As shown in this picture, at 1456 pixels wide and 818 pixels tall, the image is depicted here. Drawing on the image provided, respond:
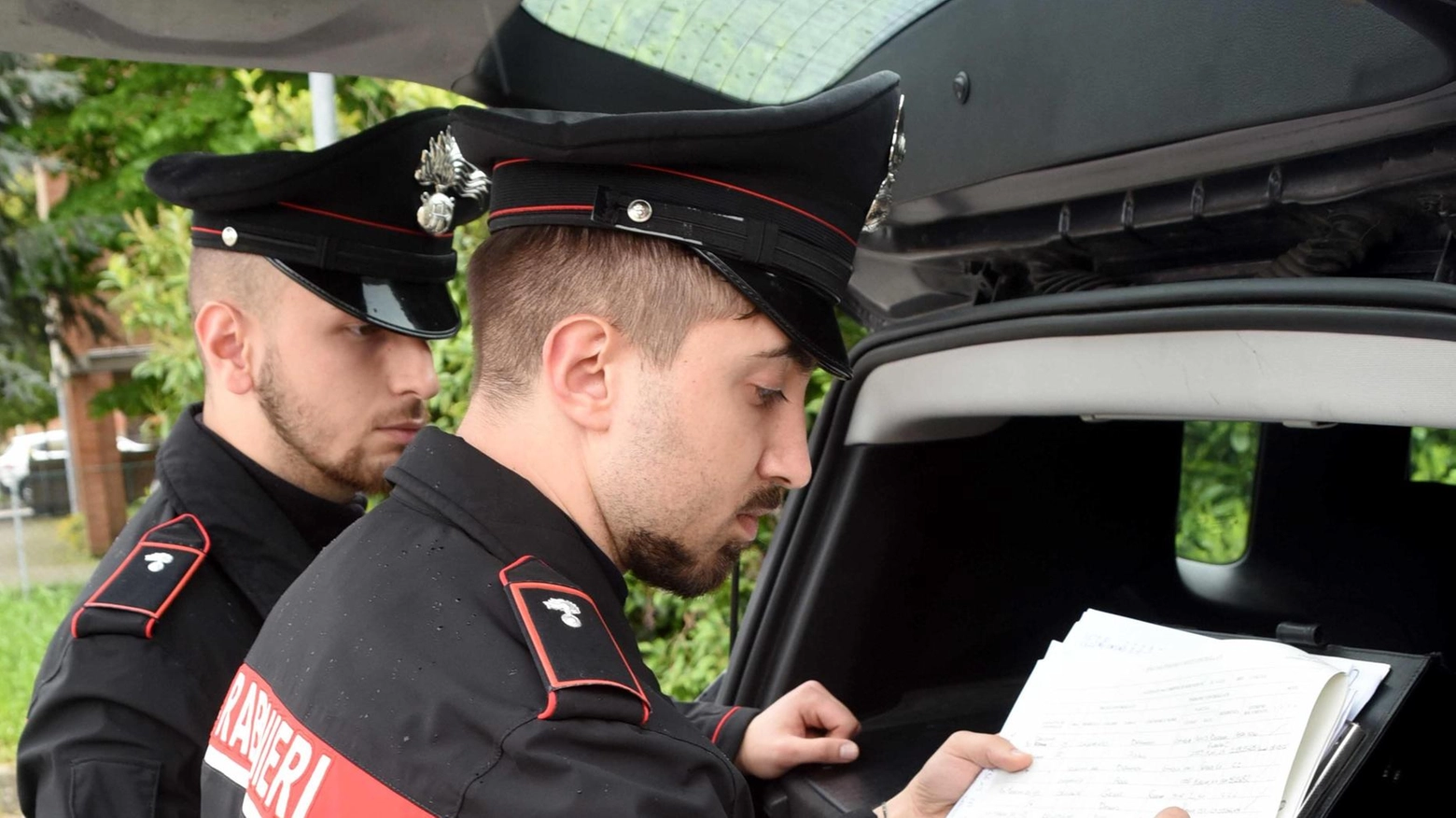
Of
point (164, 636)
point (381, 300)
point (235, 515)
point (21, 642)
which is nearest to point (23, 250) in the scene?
point (21, 642)

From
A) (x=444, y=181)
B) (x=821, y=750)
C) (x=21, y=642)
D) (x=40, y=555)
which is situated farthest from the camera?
(x=40, y=555)

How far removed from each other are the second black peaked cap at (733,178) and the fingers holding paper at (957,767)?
0.40 meters

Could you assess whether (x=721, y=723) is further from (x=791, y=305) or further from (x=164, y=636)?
(x=164, y=636)

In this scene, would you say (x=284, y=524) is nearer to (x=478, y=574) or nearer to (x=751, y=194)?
(x=478, y=574)

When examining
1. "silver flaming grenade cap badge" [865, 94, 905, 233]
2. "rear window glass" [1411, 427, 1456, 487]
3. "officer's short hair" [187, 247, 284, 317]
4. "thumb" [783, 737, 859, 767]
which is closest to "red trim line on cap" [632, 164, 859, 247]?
"silver flaming grenade cap badge" [865, 94, 905, 233]

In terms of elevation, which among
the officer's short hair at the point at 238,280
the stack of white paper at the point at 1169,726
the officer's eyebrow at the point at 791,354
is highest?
the officer's short hair at the point at 238,280

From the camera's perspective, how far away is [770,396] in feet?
4.43

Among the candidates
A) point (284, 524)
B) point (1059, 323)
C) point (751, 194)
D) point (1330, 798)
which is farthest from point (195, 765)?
point (1330, 798)

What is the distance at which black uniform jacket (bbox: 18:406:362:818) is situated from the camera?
175 centimetres

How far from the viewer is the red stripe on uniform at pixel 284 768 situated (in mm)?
1135

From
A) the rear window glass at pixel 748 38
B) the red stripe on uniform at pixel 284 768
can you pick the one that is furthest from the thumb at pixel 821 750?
the rear window glass at pixel 748 38

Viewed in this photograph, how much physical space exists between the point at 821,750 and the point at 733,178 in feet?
2.34

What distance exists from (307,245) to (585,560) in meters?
1.10

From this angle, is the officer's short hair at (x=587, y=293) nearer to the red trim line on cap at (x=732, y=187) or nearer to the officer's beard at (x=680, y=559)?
the red trim line on cap at (x=732, y=187)
